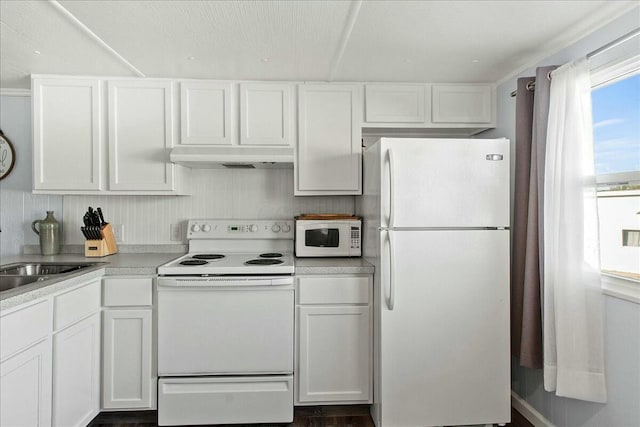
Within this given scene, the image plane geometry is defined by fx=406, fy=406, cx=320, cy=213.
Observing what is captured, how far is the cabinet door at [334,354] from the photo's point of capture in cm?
244

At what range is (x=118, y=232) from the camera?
3.07 meters

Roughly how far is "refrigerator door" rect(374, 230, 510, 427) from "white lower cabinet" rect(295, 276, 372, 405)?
184 mm

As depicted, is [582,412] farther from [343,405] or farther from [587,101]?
[587,101]

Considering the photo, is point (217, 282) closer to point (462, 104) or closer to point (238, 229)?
point (238, 229)

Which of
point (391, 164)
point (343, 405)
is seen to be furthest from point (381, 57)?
point (343, 405)

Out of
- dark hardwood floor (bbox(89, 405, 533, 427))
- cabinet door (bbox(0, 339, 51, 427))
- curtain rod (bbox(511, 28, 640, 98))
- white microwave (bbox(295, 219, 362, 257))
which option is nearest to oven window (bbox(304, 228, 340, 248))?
white microwave (bbox(295, 219, 362, 257))

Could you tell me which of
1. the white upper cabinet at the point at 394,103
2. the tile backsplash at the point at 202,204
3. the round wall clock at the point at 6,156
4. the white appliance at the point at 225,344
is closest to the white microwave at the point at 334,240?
the tile backsplash at the point at 202,204

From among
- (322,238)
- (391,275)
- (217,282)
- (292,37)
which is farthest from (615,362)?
(292,37)

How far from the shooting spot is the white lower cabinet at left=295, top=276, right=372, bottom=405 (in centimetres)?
244

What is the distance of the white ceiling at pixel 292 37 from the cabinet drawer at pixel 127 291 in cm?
132

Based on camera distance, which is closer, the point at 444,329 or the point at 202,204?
the point at 444,329

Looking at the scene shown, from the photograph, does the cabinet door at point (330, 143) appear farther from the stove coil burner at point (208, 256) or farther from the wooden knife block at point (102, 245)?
the wooden knife block at point (102, 245)

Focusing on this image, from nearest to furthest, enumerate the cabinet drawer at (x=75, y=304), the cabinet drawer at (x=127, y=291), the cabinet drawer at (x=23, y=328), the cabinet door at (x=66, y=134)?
the cabinet drawer at (x=23, y=328) → the cabinet drawer at (x=75, y=304) → the cabinet drawer at (x=127, y=291) → the cabinet door at (x=66, y=134)

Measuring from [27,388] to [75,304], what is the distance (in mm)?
453
